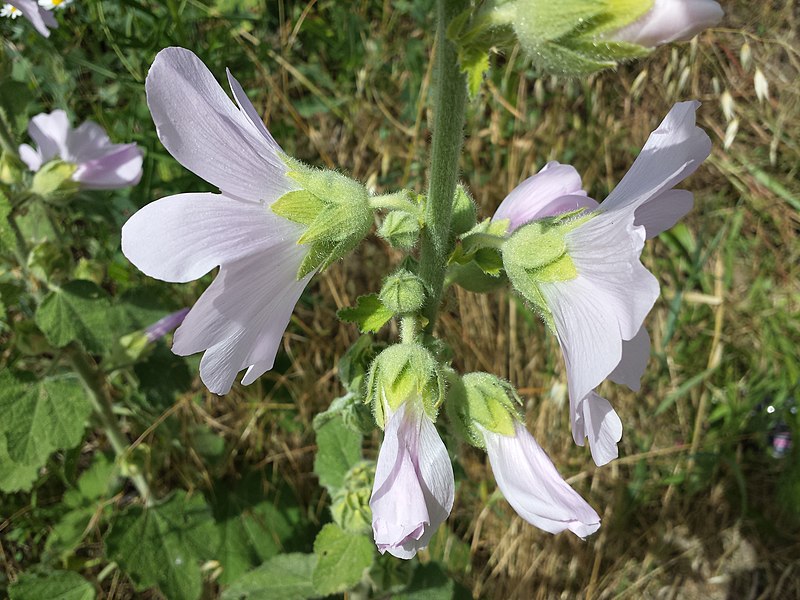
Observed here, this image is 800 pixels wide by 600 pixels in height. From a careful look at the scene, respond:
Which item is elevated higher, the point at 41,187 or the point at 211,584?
the point at 41,187

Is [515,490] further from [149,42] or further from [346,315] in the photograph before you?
[149,42]

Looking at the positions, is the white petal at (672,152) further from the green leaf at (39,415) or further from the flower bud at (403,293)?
the green leaf at (39,415)

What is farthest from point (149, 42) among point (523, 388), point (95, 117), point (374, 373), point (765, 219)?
point (765, 219)

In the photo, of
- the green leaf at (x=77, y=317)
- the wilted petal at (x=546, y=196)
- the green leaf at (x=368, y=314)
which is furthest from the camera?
the green leaf at (x=77, y=317)

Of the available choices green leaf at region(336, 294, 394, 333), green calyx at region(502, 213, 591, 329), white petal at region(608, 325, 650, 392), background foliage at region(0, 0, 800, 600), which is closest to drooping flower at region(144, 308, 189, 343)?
background foliage at region(0, 0, 800, 600)

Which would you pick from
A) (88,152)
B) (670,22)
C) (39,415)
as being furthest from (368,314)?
(88,152)

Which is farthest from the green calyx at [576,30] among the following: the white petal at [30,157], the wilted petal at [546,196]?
the white petal at [30,157]
